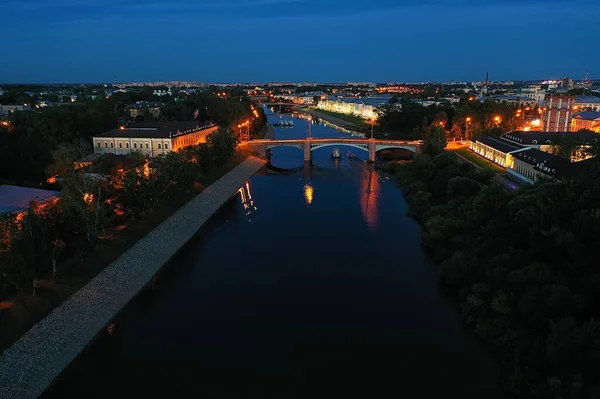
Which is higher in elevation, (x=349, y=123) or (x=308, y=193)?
(x=308, y=193)

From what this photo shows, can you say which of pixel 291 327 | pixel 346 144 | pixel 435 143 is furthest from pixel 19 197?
pixel 435 143

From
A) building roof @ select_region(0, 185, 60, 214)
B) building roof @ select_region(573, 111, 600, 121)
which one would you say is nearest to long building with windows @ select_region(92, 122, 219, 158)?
building roof @ select_region(0, 185, 60, 214)

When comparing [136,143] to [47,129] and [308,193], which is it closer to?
[47,129]

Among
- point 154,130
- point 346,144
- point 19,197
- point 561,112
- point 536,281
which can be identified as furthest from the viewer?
point 561,112

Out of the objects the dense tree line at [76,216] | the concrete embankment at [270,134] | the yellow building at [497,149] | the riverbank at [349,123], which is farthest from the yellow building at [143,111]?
the yellow building at [497,149]

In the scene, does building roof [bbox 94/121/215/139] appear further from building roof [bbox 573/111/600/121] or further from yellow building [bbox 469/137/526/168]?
building roof [bbox 573/111/600/121]

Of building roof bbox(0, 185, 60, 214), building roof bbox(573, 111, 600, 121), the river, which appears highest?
building roof bbox(573, 111, 600, 121)

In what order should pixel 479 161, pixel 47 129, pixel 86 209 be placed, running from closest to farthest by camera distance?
pixel 86 209, pixel 47 129, pixel 479 161
